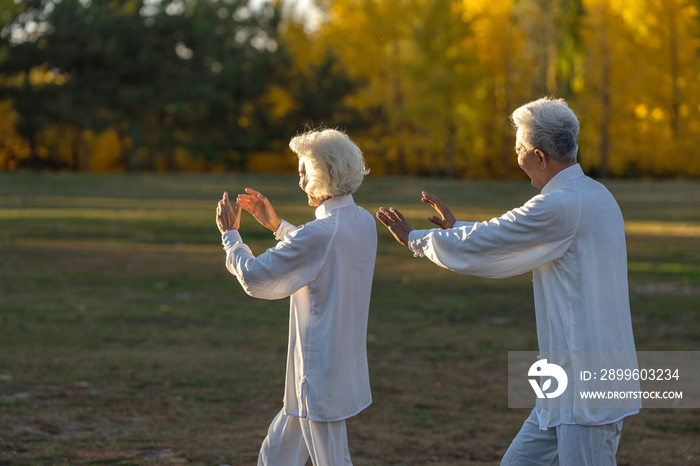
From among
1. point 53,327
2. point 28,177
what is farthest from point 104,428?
point 28,177

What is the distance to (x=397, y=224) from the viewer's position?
364 centimetres

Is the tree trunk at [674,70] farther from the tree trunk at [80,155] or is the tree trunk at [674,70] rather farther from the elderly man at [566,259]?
the elderly man at [566,259]

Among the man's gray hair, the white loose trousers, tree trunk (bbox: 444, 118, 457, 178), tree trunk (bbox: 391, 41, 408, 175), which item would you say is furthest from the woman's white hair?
tree trunk (bbox: 444, 118, 457, 178)

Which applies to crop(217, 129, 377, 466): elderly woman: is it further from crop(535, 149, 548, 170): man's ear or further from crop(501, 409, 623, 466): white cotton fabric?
crop(501, 409, 623, 466): white cotton fabric

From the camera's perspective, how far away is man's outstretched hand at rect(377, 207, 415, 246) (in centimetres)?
362

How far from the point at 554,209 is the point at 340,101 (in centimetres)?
4285

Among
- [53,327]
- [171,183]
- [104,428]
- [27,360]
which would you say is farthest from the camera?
[171,183]

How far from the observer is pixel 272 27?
50.2m

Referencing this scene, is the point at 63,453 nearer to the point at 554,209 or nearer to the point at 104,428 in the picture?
the point at 104,428

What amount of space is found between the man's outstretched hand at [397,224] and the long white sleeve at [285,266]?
32cm

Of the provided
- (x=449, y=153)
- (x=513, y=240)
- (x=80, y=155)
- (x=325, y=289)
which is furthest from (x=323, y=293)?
(x=80, y=155)

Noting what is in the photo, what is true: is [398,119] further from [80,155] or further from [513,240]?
[513,240]

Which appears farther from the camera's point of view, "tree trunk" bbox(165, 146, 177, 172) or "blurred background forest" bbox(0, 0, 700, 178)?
"tree trunk" bbox(165, 146, 177, 172)

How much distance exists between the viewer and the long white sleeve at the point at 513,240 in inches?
123
